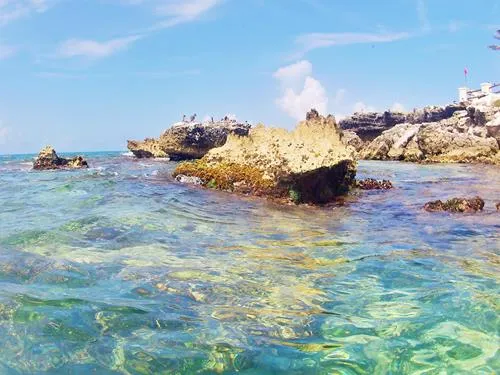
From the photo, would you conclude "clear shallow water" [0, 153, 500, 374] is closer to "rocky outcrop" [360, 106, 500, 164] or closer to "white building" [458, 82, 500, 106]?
"rocky outcrop" [360, 106, 500, 164]

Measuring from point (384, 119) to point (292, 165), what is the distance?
1932 inches

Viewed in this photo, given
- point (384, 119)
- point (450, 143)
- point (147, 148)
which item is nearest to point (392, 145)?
point (450, 143)

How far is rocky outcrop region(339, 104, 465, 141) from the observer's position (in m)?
58.6

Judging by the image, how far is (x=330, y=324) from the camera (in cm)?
455

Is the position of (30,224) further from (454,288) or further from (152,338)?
(454,288)

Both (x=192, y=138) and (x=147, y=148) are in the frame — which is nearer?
(x=192, y=138)

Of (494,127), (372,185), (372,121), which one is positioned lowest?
(372,185)

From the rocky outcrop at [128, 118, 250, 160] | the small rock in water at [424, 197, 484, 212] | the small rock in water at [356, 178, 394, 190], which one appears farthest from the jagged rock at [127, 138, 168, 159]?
the small rock in water at [424, 197, 484, 212]

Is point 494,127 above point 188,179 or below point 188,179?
above

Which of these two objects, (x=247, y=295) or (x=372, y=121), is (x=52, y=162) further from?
(x=372, y=121)

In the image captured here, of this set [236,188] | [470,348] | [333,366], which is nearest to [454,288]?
[470,348]

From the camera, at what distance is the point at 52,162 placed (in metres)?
31.6

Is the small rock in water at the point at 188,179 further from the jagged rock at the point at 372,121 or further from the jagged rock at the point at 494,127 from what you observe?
the jagged rock at the point at 372,121

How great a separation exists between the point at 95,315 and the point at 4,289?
4.46 feet
